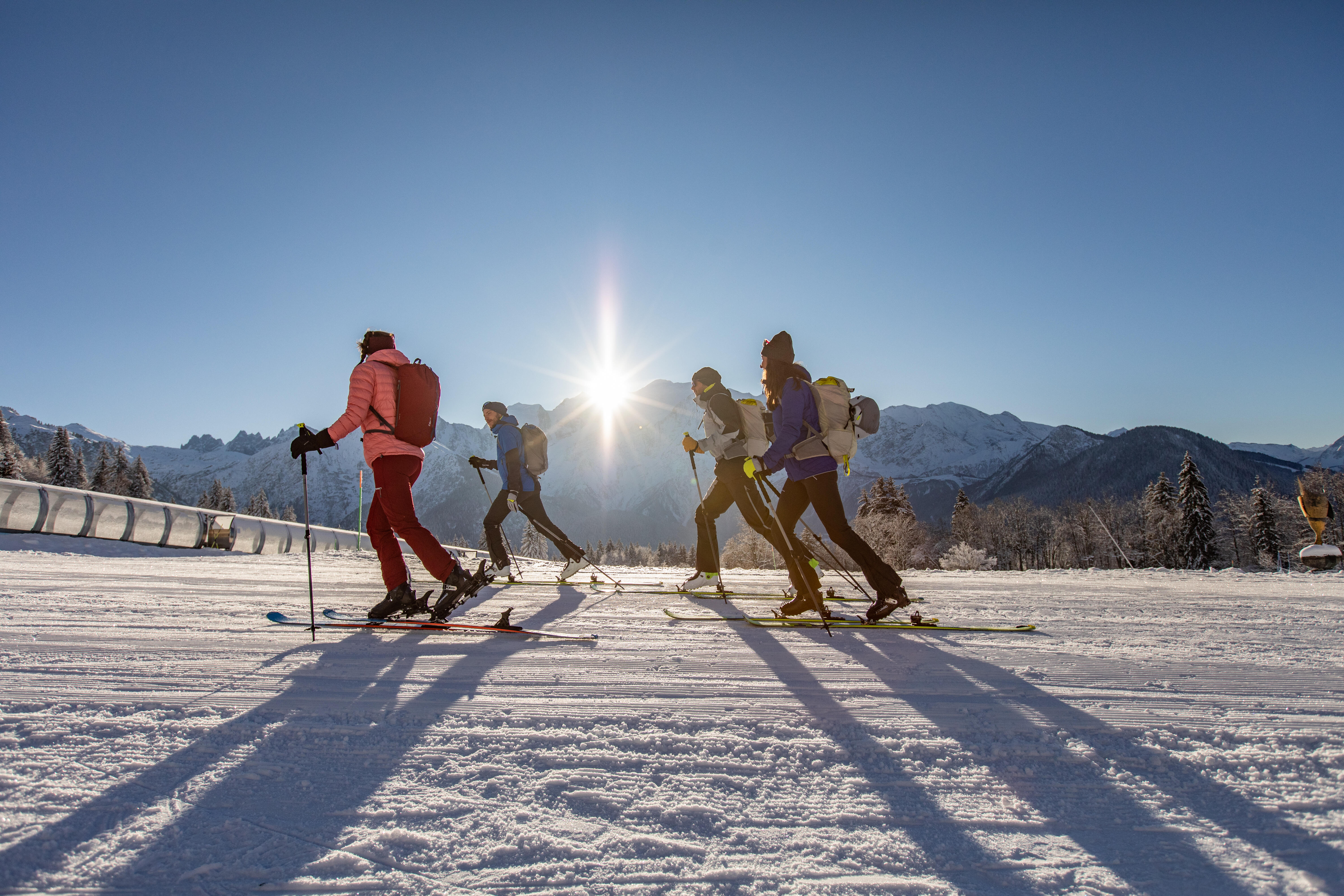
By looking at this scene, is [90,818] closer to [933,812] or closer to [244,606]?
[933,812]

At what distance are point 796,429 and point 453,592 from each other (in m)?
3.03

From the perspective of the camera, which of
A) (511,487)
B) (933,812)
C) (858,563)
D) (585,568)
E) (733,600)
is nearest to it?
(933,812)

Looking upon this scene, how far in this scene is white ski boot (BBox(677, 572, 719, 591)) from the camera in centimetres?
702

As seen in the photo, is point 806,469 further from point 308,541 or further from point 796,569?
point 308,541

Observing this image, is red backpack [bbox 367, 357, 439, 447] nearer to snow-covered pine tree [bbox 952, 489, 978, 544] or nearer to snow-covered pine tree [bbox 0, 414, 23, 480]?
snow-covered pine tree [bbox 0, 414, 23, 480]

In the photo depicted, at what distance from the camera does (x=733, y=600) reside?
6160 millimetres

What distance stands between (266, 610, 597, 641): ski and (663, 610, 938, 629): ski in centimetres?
102

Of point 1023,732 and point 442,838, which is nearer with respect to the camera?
point 442,838

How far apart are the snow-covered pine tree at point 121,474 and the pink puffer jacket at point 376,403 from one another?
7924 centimetres

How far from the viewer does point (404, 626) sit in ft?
13.6

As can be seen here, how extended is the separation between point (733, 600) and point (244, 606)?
4.31 m

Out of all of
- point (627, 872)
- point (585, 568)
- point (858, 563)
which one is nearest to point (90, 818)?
point (627, 872)

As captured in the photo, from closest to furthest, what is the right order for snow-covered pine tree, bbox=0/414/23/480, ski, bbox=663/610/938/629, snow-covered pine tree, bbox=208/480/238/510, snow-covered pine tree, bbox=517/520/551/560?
ski, bbox=663/610/938/629
snow-covered pine tree, bbox=0/414/23/480
snow-covered pine tree, bbox=208/480/238/510
snow-covered pine tree, bbox=517/520/551/560

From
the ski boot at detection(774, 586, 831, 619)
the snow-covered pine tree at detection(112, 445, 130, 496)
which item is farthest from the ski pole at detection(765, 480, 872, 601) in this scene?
the snow-covered pine tree at detection(112, 445, 130, 496)
